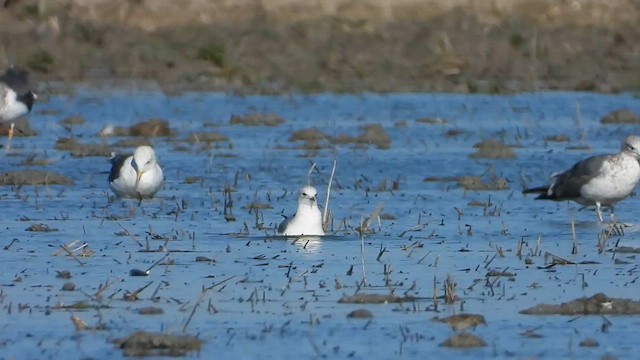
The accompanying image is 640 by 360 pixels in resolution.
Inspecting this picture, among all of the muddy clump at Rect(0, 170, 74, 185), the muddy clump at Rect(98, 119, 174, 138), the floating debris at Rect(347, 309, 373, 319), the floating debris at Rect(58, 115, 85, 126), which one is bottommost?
the floating debris at Rect(347, 309, 373, 319)

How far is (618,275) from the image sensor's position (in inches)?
415

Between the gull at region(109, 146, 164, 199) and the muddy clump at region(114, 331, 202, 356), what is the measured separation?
6.61 m

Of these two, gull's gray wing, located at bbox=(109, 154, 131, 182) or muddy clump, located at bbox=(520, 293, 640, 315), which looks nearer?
muddy clump, located at bbox=(520, 293, 640, 315)

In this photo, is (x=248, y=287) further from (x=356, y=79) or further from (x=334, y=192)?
(x=356, y=79)

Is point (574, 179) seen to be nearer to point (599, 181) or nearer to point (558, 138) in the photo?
point (599, 181)

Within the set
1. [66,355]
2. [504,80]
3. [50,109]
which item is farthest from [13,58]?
[66,355]

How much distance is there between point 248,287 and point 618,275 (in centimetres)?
227

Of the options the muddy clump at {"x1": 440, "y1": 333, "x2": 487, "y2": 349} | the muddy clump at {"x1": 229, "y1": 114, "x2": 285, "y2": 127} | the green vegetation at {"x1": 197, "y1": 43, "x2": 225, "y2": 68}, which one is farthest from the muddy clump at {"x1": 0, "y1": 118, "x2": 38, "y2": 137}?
the muddy clump at {"x1": 440, "y1": 333, "x2": 487, "y2": 349}

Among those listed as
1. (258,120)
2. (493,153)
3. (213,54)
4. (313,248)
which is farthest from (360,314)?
(213,54)

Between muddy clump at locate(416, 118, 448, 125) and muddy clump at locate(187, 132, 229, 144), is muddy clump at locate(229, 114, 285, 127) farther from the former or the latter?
muddy clump at locate(416, 118, 448, 125)

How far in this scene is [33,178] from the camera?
1589cm

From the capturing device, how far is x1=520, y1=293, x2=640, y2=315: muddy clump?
9086 mm

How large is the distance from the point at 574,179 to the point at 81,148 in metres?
6.43

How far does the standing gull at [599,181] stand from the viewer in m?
14.0
